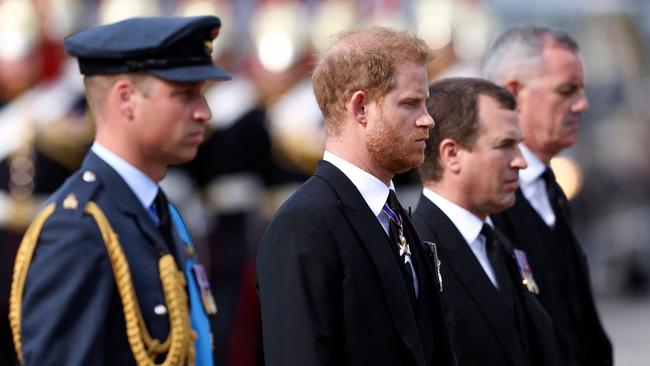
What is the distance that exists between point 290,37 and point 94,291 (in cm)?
627

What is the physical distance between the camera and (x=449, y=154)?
17.3 feet

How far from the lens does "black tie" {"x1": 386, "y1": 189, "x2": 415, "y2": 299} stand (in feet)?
13.9

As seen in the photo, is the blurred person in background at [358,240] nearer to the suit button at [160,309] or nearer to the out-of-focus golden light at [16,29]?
the suit button at [160,309]

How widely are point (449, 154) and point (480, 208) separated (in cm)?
19

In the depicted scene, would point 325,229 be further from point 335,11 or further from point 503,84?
point 335,11

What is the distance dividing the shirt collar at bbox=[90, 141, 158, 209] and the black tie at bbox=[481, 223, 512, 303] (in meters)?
1.06

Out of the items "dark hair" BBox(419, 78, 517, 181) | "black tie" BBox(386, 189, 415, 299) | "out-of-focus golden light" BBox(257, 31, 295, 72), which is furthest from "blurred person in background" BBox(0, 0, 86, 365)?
"black tie" BBox(386, 189, 415, 299)

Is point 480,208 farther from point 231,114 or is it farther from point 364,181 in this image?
point 231,114

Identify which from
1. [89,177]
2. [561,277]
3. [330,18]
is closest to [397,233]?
[89,177]

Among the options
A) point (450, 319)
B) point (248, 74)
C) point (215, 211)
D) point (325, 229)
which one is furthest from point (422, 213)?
point (248, 74)

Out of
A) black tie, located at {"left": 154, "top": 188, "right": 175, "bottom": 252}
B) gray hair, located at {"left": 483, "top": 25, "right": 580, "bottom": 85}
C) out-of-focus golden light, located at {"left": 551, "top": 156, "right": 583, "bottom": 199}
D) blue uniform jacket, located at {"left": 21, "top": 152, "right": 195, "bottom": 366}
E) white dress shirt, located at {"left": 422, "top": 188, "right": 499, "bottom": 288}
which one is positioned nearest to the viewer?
blue uniform jacket, located at {"left": 21, "top": 152, "right": 195, "bottom": 366}

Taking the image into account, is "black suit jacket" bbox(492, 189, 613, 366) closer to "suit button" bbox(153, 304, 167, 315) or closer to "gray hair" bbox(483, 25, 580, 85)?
"gray hair" bbox(483, 25, 580, 85)

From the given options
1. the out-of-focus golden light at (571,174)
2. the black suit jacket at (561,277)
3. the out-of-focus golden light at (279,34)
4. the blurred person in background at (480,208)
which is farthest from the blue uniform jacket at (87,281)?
the out-of-focus golden light at (571,174)

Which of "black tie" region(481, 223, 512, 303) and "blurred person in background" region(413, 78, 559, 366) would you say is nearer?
"blurred person in background" region(413, 78, 559, 366)
